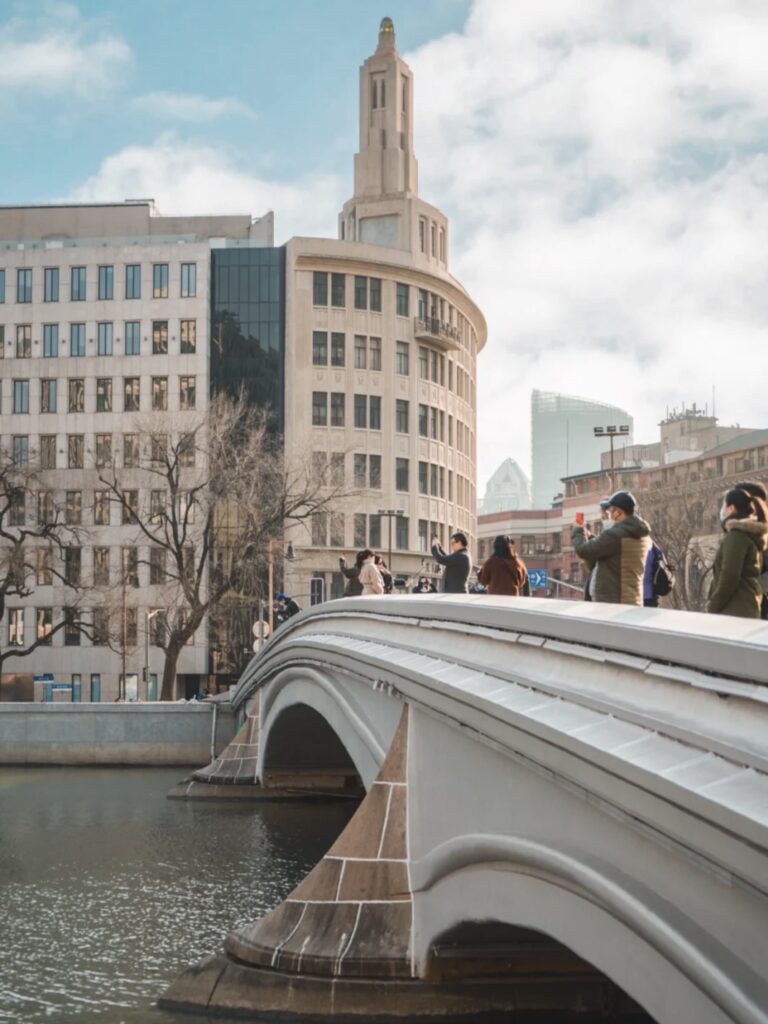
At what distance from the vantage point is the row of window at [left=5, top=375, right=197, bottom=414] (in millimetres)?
67375

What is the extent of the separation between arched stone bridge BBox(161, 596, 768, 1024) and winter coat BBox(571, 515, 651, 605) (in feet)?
2.62

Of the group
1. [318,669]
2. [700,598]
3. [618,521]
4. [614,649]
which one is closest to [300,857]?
[318,669]

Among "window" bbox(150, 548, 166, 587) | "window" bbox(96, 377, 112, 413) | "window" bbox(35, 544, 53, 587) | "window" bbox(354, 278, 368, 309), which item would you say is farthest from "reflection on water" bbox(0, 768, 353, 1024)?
"window" bbox(354, 278, 368, 309)

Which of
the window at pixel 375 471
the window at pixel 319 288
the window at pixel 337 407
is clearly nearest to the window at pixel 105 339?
the window at pixel 319 288

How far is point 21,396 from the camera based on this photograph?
6862cm

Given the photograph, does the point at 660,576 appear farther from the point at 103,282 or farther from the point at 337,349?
the point at 103,282

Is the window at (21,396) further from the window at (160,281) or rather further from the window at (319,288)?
the window at (319,288)

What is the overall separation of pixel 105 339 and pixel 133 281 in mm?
2940

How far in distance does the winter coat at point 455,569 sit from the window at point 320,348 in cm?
5217

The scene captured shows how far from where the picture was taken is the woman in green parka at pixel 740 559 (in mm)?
8172

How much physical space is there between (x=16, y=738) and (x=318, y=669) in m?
26.0

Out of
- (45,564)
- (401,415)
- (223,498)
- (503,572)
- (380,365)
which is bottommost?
(503,572)

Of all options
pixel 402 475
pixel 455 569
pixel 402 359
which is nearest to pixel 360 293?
pixel 402 359

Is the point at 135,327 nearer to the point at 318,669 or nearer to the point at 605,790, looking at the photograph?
the point at 318,669
